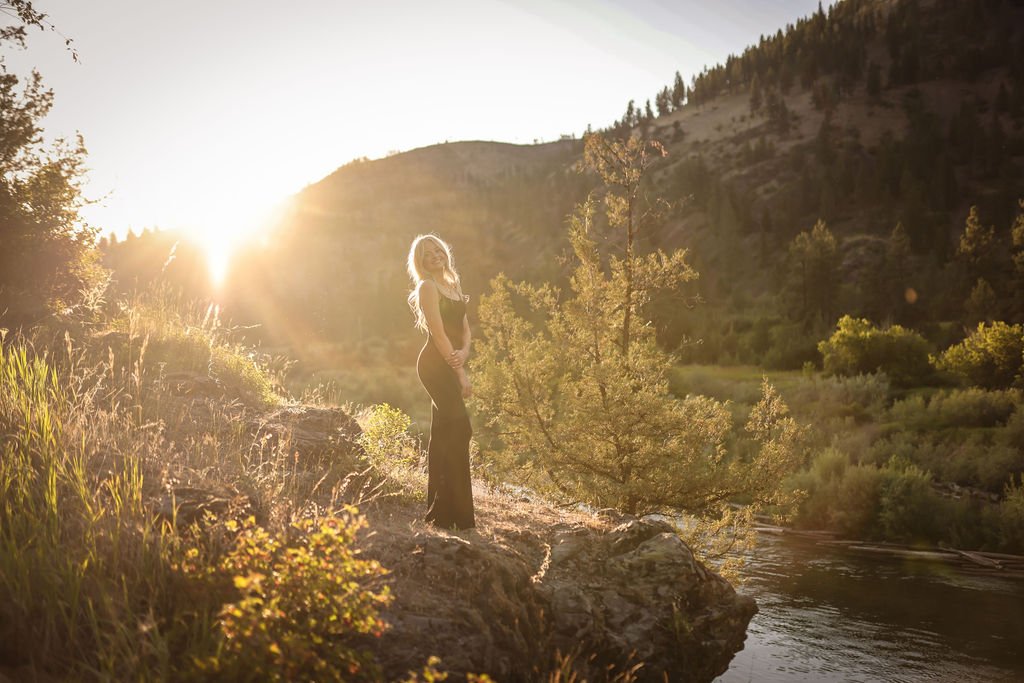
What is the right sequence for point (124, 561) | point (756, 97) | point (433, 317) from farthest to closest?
point (756, 97), point (433, 317), point (124, 561)

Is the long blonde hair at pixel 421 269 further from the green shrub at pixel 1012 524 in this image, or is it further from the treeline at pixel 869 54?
the treeline at pixel 869 54

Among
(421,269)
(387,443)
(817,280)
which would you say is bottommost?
(387,443)

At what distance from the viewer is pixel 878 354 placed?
2459cm

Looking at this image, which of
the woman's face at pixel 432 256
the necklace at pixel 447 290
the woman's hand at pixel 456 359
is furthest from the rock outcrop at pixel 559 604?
the woman's face at pixel 432 256

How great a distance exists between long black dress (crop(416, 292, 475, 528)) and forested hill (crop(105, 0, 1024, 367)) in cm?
2930

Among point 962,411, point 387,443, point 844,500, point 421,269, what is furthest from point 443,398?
point 962,411

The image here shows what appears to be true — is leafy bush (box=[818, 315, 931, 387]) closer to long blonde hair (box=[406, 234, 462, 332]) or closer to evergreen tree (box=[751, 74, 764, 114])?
long blonde hair (box=[406, 234, 462, 332])

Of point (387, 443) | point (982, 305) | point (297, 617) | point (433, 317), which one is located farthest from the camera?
point (982, 305)

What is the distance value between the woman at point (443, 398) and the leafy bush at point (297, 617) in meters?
2.18

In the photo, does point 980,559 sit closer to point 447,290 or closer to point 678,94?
point 447,290

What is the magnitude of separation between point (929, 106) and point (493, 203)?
6649 centimetres

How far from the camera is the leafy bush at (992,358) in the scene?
19.7 m

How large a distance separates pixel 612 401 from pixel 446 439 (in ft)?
12.1

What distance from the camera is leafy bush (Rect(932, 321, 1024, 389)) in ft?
64.6
